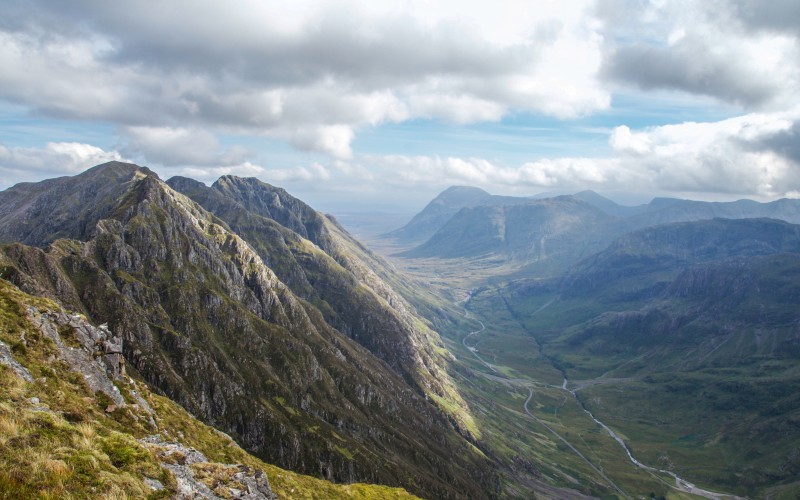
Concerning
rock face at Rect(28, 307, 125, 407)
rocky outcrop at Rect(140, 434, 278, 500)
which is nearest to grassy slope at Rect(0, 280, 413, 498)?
rock face at Rect(28, 307, 125, 407)

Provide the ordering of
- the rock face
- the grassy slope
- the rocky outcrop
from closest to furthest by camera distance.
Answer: the grassy slope, the rocky outcrop, the rock face

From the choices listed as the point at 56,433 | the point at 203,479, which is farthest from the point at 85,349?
the point at 203,479

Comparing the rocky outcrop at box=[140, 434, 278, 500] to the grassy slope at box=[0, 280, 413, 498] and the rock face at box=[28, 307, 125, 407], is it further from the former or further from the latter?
the rock face at box=[28, 307, 125, 407]

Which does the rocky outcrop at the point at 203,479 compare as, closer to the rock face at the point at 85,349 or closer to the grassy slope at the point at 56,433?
the grassy slope at the point at 56,433

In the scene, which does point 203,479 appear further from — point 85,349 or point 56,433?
point 85,349

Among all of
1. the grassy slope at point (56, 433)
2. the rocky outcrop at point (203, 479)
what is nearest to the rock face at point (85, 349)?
the grassy slope at point (56, 433)

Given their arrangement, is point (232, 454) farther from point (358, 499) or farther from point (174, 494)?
point (174, 494)

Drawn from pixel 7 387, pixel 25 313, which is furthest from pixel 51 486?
pixel 25 313

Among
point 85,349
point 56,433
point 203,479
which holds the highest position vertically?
point 56,433
